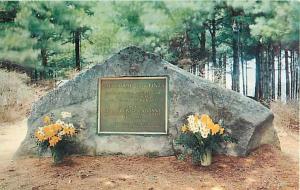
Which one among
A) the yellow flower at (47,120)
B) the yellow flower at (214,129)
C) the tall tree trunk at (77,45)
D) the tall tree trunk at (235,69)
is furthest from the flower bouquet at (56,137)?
the tall tree trunk at (235,69)

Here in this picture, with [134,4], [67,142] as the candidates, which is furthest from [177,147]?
[134,4]

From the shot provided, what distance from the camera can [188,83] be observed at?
5.65 m

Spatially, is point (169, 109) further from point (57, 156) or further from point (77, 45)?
point (77, 45)

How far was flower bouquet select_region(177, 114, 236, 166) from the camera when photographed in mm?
4996

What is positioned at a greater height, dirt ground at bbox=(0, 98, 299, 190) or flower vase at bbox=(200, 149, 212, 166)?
flower vase at bbox=(200, 149, 212, 166)

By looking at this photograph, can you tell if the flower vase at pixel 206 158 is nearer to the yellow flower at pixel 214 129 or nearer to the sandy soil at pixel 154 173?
the sandy soil at pixel 154 173

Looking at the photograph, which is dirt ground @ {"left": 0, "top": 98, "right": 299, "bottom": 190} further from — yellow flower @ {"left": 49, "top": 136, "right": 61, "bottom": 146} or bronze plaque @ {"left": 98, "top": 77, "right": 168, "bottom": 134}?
bronze plaque @ {"left": 98, "top": 77, "right": 168, "bottom": 134}

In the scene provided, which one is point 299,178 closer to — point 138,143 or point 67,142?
point 138,143

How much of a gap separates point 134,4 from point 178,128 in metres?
10.0

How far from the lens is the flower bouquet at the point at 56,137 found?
17.7 feet

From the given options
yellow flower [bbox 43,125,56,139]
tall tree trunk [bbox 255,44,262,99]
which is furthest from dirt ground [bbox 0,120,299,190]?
tall tree trunk [bbox 255,44,262,99]

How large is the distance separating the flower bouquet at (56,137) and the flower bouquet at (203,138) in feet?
5.49

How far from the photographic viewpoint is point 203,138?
16.4ft

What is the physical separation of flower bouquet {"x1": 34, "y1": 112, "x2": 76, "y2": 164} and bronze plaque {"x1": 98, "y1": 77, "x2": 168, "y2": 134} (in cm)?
54
